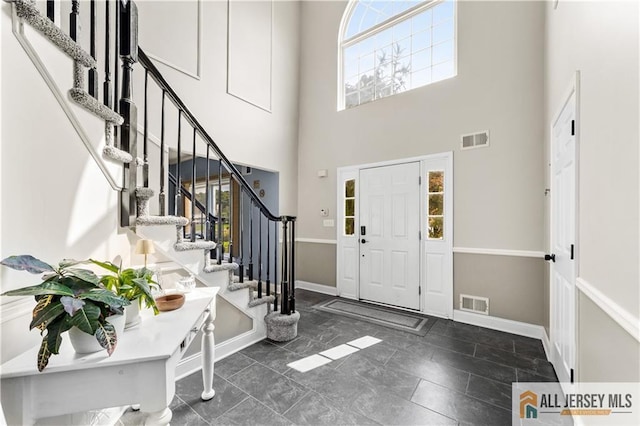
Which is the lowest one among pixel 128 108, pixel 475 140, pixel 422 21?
pixel 128 108

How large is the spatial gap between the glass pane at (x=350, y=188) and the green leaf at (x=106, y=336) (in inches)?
143

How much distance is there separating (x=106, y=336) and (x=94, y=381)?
6.9 inches

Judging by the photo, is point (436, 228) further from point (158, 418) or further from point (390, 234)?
point (158, 418)

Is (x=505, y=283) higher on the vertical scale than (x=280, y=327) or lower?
higher

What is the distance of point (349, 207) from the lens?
430cm

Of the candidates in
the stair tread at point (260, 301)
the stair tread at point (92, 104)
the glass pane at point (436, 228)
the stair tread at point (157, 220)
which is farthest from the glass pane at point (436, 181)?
the stair tread at point (92, 104)

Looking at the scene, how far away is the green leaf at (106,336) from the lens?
0.82m

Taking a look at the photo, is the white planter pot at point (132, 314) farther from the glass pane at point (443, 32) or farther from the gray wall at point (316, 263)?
the glass pane at point (443, 32)

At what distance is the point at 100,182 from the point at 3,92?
1.87ft

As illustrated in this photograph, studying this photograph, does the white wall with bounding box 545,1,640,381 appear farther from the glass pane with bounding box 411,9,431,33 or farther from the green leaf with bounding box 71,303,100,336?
the glass pane with bounding box 411,9,431,33

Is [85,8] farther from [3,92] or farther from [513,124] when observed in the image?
[513,124]

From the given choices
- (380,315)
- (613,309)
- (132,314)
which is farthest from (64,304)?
(380,315)

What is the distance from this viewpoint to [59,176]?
3.77 ft

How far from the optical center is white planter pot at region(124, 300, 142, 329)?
1.10 metres
